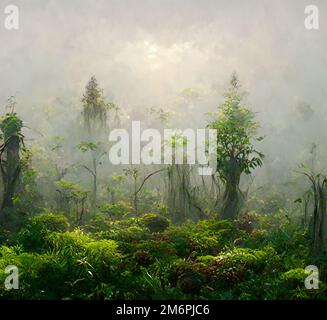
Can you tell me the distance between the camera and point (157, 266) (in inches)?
402

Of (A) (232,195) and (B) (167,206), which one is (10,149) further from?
(A) (232,195)

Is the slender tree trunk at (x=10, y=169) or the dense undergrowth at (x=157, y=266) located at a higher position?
the slender tree trunk at (x=10, y=169)

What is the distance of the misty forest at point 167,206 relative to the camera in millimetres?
9578

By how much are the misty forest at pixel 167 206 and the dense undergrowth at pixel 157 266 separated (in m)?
0.03

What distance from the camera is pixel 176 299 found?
9148 millimetres

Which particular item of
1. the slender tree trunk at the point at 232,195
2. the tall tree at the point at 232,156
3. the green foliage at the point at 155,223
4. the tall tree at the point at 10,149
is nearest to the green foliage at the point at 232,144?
the tall tree at the point at 232,156

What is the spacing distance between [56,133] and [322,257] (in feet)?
78.5

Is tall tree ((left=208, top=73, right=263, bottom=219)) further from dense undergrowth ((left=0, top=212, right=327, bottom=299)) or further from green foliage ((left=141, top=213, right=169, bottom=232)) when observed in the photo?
dense undergrowth ((left=0, top=212, right=327, bottom=299))

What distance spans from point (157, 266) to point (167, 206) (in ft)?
25.7

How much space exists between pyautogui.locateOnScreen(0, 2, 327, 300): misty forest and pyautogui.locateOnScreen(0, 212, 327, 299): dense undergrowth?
0.10ft

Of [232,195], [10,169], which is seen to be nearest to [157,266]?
[232,195]

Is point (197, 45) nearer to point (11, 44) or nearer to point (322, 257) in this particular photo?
point (11, 44)

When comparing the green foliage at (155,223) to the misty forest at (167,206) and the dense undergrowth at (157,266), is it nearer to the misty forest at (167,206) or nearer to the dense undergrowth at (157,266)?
the misty forest at (167,206)
